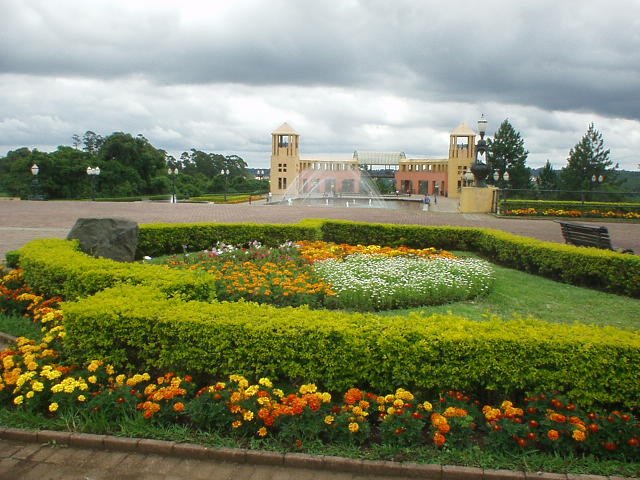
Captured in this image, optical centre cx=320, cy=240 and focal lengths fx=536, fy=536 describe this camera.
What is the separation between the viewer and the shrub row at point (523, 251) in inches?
299

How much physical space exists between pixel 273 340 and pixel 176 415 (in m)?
0.80

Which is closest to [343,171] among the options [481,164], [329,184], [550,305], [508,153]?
[329,184]

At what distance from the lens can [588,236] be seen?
945 cm

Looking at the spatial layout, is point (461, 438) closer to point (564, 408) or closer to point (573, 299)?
point (564, 408)

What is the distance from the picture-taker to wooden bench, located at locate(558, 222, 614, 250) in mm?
8984

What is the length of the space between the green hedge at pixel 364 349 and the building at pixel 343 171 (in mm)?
37139

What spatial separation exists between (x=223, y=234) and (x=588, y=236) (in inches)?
274

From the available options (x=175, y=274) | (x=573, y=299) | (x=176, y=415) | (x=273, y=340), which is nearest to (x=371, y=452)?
(x=273, y=340)

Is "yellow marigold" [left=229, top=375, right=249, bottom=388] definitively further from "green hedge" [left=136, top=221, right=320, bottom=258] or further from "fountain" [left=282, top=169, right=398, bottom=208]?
"fountain" [left=282, top=169, right=398, bottom=208]

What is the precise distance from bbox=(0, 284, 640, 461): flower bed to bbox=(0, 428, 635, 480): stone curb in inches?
5.0

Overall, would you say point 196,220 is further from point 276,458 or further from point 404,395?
point 276,458

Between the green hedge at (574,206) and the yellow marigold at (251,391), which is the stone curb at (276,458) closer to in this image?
the yellow marigold at (251,391)

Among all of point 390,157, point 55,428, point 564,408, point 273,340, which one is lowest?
point 55,428

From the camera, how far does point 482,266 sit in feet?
27.9
